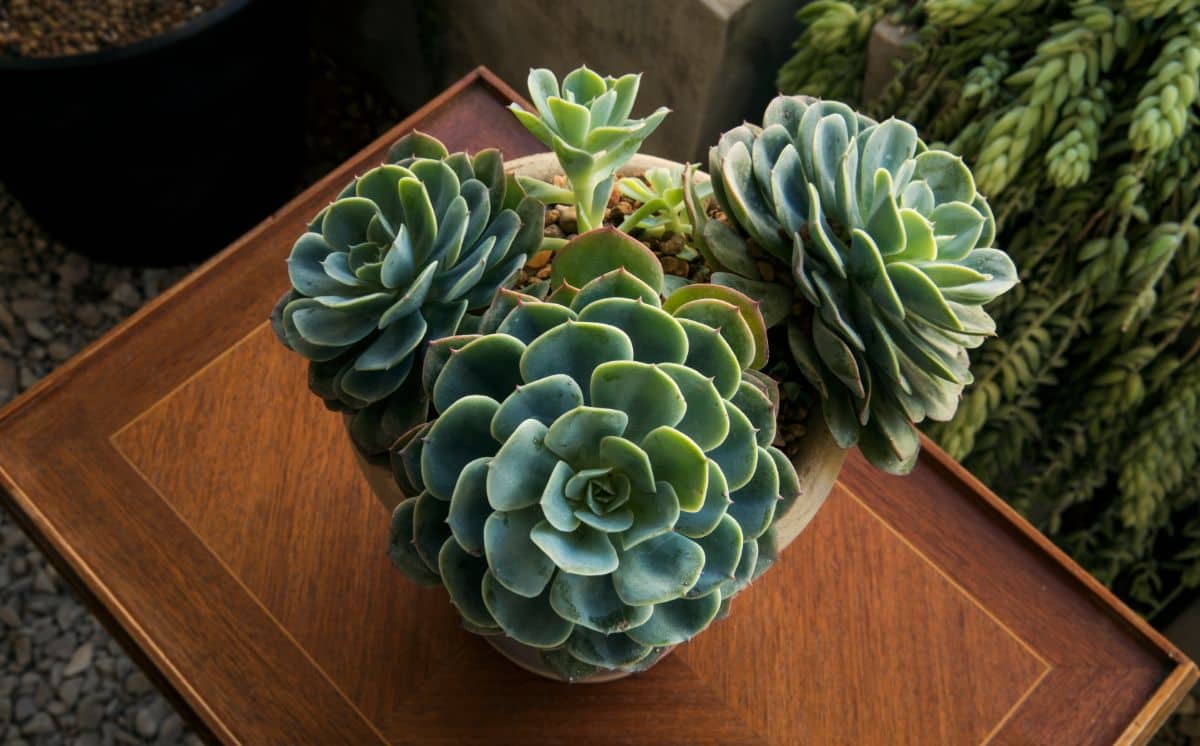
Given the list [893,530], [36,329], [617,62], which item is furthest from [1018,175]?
[36,329]

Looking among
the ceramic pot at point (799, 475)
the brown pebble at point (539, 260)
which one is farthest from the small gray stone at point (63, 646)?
the brown pebble at point (539, 260)

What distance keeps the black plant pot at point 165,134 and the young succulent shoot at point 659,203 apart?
0.79 metres

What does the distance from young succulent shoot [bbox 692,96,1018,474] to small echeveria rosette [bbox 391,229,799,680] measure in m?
0.05

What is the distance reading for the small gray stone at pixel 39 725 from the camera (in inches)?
49.6

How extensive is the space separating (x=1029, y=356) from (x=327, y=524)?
2.23ft

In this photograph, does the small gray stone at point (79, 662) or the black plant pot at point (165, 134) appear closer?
the black plant pot at point (165, 134)

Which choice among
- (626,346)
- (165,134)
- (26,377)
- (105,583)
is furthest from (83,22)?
(626,346)

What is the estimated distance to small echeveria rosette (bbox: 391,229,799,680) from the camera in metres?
Answer: 0.44

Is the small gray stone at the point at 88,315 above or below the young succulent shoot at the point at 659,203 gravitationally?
below

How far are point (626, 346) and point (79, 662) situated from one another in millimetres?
1131

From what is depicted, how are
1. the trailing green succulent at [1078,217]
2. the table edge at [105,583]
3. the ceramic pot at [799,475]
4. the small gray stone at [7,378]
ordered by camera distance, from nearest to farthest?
the ceramic pot at [799,475], the table edge at [105,583], the trailing green succulent at [1078,217], the small gray stone at [7,378]

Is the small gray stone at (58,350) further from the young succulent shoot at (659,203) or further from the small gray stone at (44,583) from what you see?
the young succulent shoot at (659,203)

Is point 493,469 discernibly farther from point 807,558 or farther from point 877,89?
point 877,89

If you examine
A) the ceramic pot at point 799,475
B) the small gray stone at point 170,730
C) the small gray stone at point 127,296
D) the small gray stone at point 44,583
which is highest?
the ceramic pot at point 799,475
